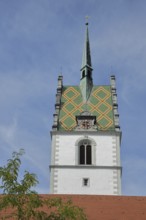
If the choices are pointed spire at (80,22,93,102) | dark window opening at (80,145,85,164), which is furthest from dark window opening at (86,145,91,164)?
pointed spire at (80,22,93,102)

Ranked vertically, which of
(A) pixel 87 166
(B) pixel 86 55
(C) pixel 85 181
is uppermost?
(B) pixel 86 55

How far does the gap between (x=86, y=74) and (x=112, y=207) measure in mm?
17951

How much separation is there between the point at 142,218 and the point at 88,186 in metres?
9.49

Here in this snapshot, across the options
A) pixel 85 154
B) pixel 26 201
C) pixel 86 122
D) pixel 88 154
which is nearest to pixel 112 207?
pixel 26 201

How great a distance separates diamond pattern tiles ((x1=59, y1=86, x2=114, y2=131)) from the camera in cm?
2923

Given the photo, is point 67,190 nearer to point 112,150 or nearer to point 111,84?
point 112,150

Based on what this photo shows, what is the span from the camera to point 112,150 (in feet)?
90.2

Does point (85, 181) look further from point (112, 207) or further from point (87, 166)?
point (112, 207)

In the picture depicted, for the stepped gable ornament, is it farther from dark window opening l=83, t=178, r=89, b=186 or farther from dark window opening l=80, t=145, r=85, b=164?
dark window opening l=83, t=178, r=89, b=186

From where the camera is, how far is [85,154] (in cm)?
2745

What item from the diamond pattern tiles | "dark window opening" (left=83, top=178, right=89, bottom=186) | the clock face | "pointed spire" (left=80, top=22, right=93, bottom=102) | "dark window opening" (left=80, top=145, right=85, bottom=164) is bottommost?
"dark window opening" (left=83, top=178, right=89, bottom=186)

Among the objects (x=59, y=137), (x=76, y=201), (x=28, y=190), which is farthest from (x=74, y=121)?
(x=28, y=190)

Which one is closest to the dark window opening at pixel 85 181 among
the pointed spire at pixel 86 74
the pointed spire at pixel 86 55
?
the pointed spire at pixel 86 74

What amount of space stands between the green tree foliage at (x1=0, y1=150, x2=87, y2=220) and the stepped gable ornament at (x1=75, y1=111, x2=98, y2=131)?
1801 centimetres
